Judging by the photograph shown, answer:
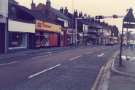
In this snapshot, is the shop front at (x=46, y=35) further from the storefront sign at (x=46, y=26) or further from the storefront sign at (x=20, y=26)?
the storefront sign at (x=20, y=26)

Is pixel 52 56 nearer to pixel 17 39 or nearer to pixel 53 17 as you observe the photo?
pixel 17 39

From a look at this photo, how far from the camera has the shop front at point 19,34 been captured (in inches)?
1796

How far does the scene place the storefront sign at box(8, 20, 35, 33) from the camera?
45125mm

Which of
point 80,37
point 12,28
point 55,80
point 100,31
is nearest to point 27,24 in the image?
point 12,28

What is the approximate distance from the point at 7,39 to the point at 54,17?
1616 inches

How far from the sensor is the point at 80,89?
486 inches

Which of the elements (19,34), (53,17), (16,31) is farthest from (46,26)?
(53,17)

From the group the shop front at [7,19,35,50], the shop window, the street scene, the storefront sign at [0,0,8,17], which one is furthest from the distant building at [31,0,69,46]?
the storefront sign at [0,0,8,17]

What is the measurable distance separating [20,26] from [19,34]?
5.32ft

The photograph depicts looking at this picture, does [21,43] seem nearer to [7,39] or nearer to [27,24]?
[27,24]

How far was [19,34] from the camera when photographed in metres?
50.2

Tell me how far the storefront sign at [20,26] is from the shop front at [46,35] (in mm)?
4366

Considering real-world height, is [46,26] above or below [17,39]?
above

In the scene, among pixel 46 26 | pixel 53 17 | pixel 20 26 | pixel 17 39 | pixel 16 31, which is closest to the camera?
pixel 16 31
